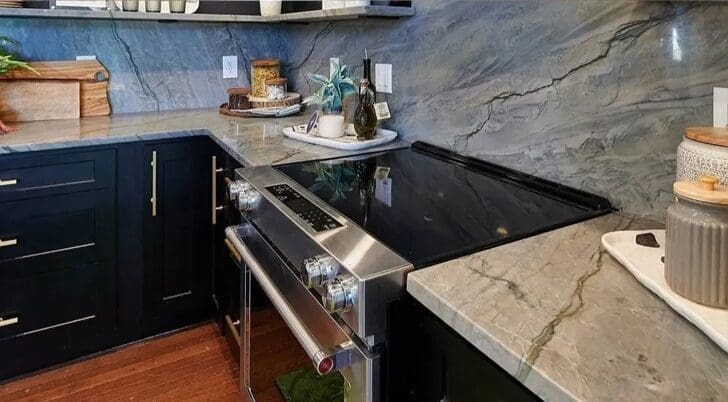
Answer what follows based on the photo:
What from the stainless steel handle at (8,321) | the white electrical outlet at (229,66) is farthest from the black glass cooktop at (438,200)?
the white electrical outlet at (229,66)

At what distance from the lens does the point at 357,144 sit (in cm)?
181

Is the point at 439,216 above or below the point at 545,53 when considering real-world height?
below

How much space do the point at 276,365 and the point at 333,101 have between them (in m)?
0.99

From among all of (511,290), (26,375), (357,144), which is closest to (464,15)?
(357,144)

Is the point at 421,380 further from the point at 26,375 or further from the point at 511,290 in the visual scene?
the point at 26,375

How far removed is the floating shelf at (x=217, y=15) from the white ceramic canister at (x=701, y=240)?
4.15ft

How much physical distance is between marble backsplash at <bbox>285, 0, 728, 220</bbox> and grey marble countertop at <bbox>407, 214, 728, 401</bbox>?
316 mm

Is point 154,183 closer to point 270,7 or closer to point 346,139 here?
point 346,139

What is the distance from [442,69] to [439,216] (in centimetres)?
72

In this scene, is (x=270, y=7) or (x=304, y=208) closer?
(x=304, y=208)

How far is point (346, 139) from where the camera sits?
1.91 metres

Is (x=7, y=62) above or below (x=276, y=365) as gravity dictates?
above

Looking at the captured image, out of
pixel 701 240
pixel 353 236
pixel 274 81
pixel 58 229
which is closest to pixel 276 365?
pixel 353 236

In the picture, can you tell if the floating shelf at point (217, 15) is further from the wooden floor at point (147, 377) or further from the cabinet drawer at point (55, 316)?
the wooden floor at point (147, 377)
